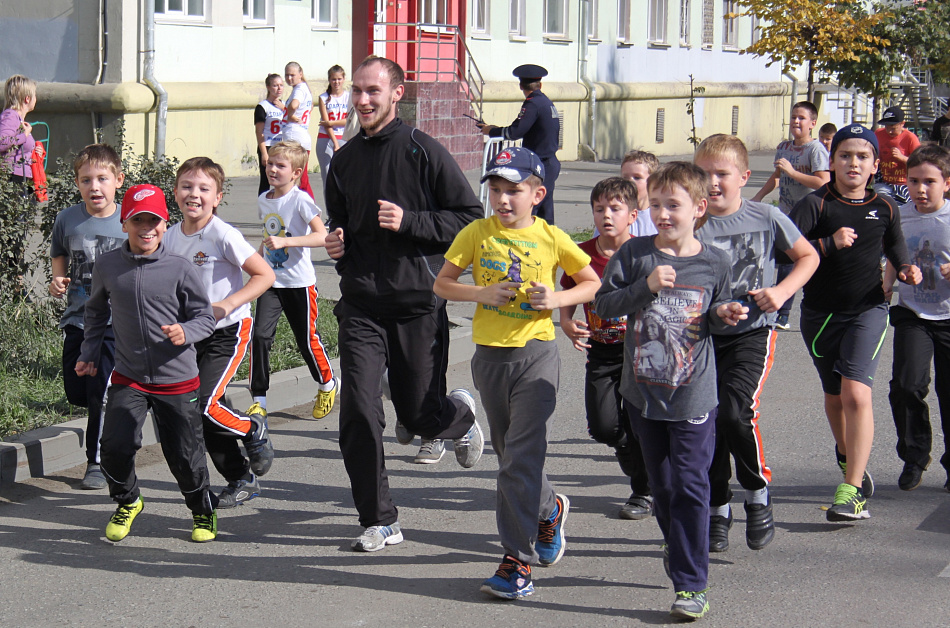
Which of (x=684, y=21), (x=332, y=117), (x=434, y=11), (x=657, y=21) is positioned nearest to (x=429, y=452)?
(x=332, y=117)

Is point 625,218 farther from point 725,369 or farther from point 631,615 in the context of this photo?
point 631,615

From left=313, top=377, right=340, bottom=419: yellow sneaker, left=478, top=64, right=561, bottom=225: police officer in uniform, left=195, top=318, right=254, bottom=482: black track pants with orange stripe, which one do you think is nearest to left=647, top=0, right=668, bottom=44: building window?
left=478, top=64, right=561, bottom=225: police officer in uniform

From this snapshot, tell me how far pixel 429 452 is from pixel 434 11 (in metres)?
18.9

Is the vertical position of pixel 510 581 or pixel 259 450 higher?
pixel 259 450

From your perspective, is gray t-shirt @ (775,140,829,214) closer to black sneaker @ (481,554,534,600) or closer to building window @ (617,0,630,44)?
black sneaker @ (481,554,534,600)

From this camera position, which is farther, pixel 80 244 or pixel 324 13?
pixel 324 13

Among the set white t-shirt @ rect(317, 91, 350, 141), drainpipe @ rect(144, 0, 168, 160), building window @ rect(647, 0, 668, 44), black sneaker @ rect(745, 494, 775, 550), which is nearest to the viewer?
black sneaker @ rect(745, 494, 775, 550)

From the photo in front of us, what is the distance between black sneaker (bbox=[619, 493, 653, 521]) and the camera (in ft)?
18.5

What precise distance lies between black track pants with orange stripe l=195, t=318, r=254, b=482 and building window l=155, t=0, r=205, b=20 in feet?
45.9

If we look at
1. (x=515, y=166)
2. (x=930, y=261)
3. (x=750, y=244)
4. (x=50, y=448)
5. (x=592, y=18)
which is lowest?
(x=50, y=448)

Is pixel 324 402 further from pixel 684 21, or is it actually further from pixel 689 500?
pixel 684 21

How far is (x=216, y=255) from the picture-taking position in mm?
5730

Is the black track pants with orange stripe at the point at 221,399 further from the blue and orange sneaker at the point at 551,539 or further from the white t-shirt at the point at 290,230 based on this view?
the blue and orange sneaker at the point at 551,539

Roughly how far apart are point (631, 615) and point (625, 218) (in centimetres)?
182
